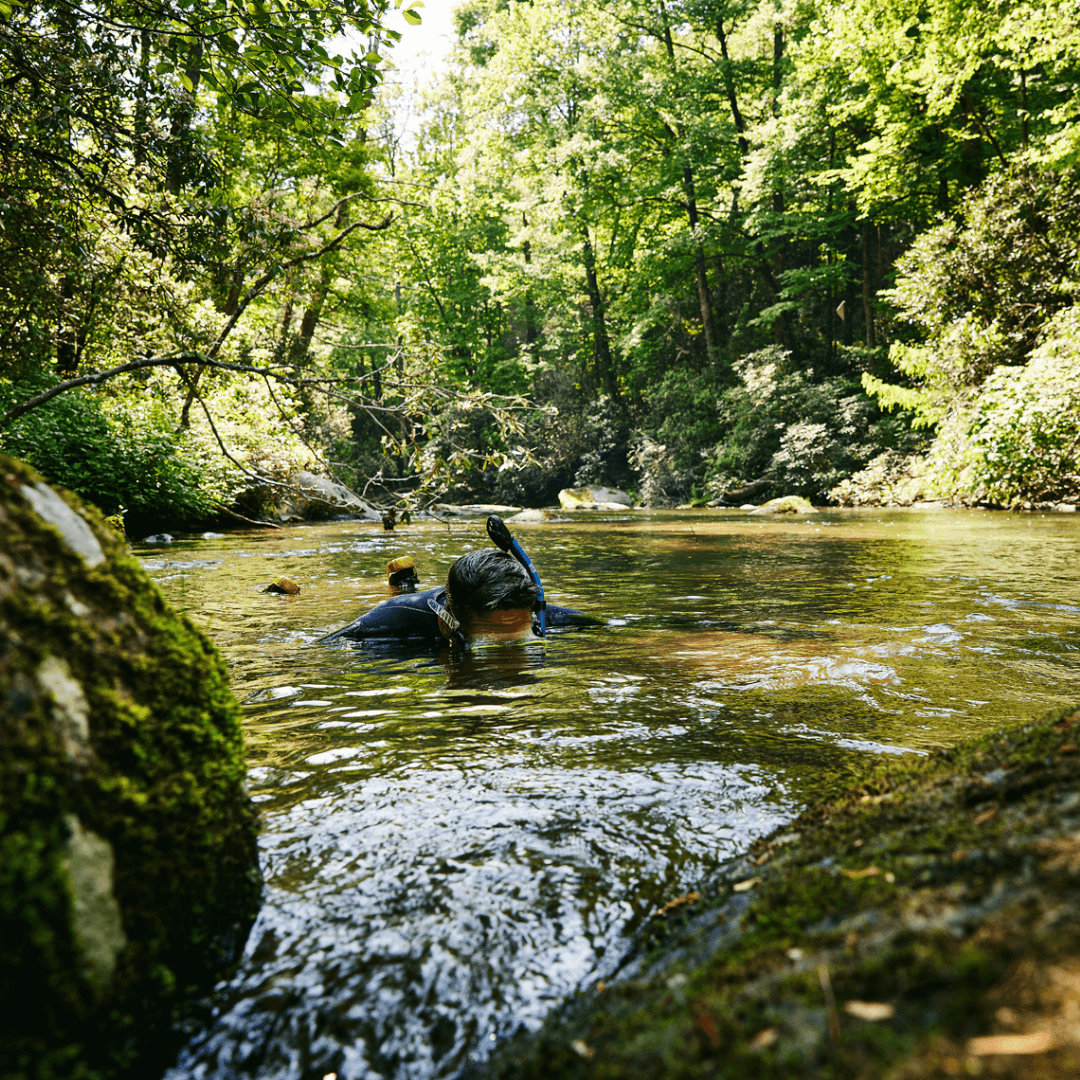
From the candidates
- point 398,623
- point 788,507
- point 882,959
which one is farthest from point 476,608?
point 788,507

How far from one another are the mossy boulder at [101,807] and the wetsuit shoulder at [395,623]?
3.69m

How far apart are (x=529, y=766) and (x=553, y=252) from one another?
32863 mm

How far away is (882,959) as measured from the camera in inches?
39.3

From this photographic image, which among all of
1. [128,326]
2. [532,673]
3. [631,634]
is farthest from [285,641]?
[128,326]

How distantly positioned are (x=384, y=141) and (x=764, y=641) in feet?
85.1

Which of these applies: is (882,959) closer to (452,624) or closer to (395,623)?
(452,624)

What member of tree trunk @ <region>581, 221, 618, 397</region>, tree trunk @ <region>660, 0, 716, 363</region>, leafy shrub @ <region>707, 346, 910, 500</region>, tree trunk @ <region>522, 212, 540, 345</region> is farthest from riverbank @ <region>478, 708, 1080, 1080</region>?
tree trunk @ <region>581, 221, 618, 397</region>

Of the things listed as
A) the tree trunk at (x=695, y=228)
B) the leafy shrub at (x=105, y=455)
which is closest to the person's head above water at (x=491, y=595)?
the leafy shrub at (x=105, y=455)

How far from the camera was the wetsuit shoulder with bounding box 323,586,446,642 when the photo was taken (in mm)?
5367

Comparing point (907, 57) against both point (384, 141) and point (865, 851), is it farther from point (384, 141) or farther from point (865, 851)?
point (865, 851)

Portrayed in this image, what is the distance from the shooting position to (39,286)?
5.89 m

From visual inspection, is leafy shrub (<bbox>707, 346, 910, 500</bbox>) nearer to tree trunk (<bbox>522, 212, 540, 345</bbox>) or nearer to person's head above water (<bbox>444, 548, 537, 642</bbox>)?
tree trunk (<bbox>522, 212, 540, 345</bbox>)

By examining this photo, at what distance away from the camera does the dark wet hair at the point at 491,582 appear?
196 inches

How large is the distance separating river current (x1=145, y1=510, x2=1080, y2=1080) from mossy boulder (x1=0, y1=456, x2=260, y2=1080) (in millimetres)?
154
